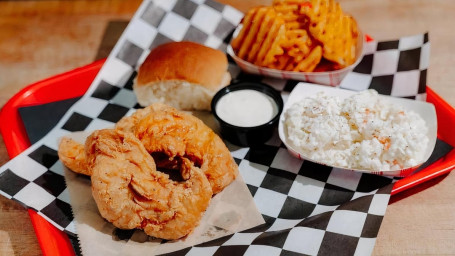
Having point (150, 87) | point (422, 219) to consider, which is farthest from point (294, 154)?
point (150, 87)

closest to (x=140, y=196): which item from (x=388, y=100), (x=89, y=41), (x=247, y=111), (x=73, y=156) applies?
Answer: (x=73, y=156)

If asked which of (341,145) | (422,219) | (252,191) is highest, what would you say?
(341,145)

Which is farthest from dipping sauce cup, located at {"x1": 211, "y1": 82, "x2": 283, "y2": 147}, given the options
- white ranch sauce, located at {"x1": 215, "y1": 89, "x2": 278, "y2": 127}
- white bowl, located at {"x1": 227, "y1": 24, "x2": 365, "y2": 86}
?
white bowl, located at {"x1": 227, "y1": 24, "x2": 365, "y2": 86}

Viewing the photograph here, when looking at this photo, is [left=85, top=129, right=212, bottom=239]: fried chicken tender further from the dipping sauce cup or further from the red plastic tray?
the dipping sauce cup

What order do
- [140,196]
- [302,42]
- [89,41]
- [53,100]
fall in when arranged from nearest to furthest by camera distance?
1. [140,196]
2. [302,42]
3. [53,100]
4. [89,41]

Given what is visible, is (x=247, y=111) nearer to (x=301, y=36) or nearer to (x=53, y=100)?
(x=301, y=36)

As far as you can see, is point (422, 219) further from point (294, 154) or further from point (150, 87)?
point (150, 87)
